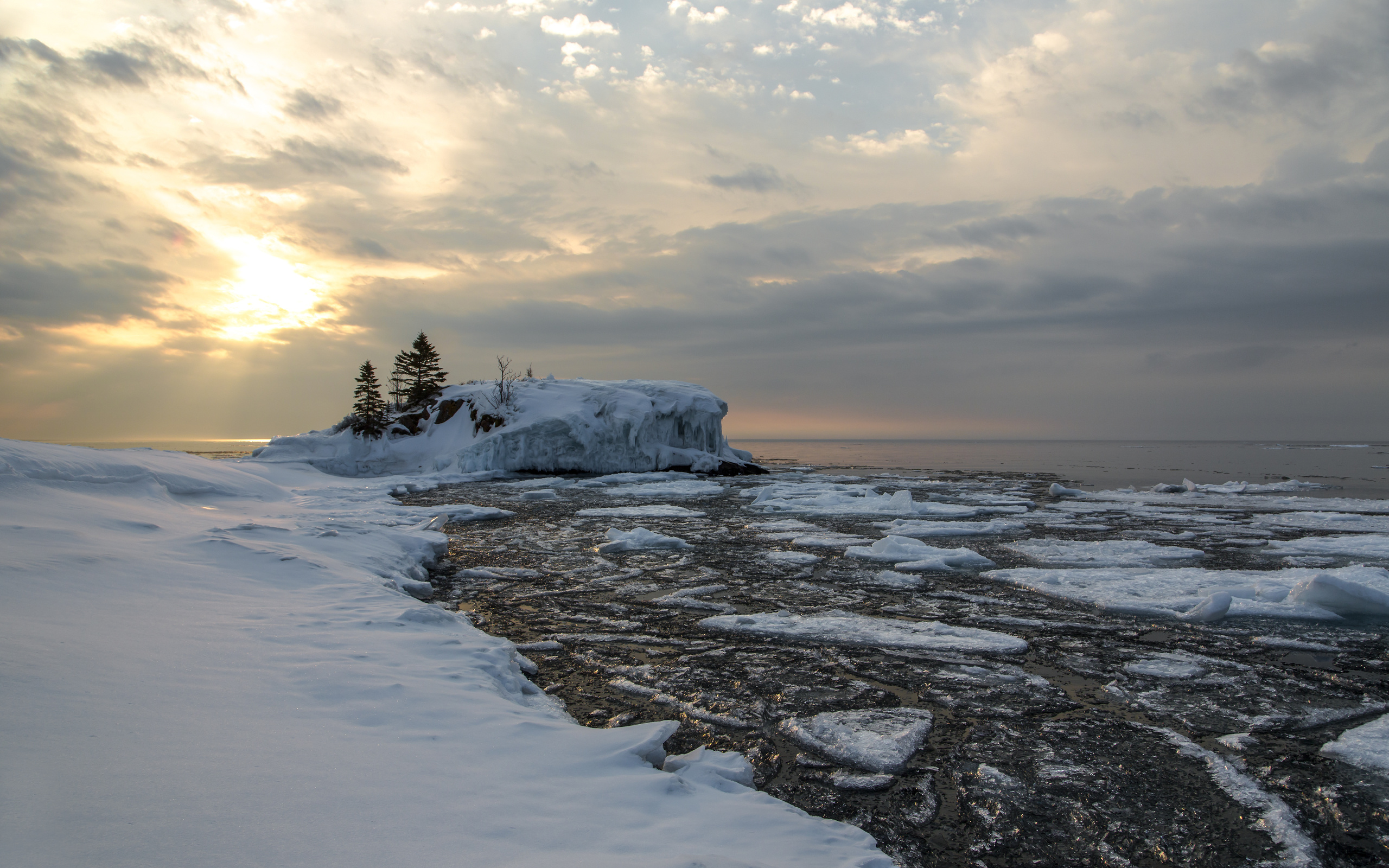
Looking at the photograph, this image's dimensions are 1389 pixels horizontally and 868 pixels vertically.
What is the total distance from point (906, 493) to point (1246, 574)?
9.38 meters

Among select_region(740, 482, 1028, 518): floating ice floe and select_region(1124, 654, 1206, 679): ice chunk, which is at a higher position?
select_region(740, 482, 1028, 518): floating ice floe

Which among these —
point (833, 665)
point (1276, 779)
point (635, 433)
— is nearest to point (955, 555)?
point (833, 665)

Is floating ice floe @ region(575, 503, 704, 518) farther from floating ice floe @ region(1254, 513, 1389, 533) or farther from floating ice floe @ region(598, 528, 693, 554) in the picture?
floating ice floe @ region(1254, 513, 1389, 533)

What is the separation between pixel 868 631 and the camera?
7082 millimetres

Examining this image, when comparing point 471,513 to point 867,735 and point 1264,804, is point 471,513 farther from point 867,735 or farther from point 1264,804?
point 1264,804

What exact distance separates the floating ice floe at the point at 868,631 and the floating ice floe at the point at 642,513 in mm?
10141

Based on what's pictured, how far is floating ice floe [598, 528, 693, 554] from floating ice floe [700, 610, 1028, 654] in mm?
4809

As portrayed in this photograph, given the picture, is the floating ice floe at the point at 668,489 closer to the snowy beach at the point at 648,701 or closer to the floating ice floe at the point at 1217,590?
the snowy beach at the point at 648,701

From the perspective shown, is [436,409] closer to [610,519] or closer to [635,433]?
[635,433]

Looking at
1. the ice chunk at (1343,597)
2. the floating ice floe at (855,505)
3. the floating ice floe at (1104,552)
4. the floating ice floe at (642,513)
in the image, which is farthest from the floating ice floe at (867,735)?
the floating ice floe at (855,505)

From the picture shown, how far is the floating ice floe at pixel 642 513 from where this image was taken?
1777cm

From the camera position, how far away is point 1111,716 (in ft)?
16.3

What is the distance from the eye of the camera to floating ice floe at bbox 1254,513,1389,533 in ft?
49.5

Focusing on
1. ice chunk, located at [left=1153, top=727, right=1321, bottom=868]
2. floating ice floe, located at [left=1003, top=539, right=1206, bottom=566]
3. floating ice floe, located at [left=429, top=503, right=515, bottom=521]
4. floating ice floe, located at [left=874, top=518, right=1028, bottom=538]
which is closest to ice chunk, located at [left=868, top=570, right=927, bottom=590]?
floating ice floe, located at [left=1003, top=539, right=1206, bottom=566]
